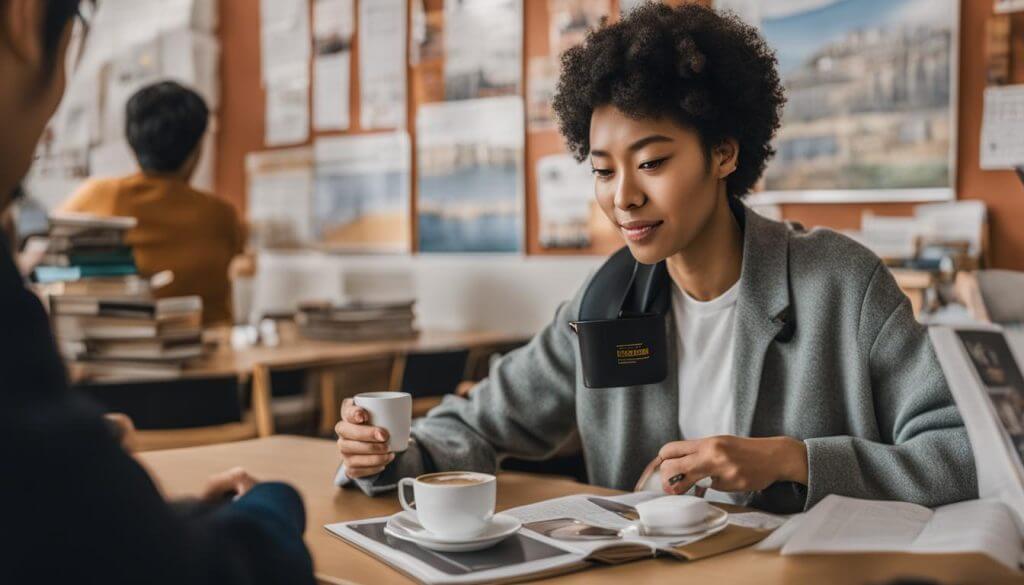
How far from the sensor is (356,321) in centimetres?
359

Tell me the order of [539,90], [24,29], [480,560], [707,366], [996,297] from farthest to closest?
[539,90] → [996,297] → [707,366] → [480,560] → [24,29]

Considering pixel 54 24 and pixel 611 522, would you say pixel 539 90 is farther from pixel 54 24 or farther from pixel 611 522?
pixel 54 24

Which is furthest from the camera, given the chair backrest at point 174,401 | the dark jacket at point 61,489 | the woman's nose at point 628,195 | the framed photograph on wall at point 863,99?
the framed photograph on wall at point 863,99

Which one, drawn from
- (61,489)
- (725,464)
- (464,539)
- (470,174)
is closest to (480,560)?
(464,539)

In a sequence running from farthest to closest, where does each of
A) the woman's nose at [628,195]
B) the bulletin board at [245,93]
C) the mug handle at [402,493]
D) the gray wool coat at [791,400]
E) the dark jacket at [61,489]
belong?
1. the bulletin board at [245,93]
2. the woman's nose at [628,195]
3. the gray wool coat at [791,400]
4. the mug handle at [402,493]
5. the dark jacket at [61,489]

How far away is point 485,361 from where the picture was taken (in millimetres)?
3561

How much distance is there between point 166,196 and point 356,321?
0.78 m

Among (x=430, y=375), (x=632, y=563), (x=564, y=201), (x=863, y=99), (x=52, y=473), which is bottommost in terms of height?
(x=430, y=375)

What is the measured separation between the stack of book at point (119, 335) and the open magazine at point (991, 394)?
7.22 feet

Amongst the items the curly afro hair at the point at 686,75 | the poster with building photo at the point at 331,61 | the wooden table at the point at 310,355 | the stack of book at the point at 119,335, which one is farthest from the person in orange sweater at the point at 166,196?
the curly afro hair at the point at 686,75

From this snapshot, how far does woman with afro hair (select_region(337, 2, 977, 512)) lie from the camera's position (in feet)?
4.61

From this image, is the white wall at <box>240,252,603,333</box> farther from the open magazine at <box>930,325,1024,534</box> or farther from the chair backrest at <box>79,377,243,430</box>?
the open magazine at <box>930,325,1024,534</box>

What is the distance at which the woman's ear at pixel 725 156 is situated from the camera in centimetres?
166

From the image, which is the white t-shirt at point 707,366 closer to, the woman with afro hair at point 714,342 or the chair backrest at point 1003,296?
the woman with afro hair at point 714,342
